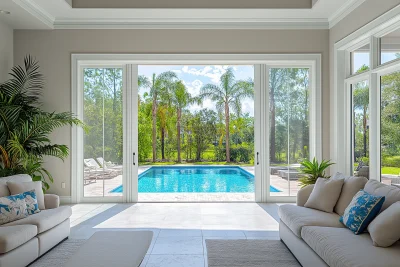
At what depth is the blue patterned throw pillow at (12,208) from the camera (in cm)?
347

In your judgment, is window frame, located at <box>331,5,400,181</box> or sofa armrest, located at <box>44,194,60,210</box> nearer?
sofa armrest, located at <box>44,194,60,210</box>

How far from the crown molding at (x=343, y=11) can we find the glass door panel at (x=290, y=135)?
0.97 m

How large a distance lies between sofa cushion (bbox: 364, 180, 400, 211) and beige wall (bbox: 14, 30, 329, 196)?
3576mm

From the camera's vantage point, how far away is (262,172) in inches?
255

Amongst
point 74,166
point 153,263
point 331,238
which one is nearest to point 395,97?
point 331,238

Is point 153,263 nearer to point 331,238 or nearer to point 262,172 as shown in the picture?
point 331,238

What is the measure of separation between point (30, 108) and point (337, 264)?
5.18 meters

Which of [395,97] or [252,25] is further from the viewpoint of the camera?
[252,25]

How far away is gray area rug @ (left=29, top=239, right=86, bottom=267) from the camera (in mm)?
3412

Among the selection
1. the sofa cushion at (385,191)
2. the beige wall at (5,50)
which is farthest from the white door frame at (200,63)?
the sofa cushion at (385,191)

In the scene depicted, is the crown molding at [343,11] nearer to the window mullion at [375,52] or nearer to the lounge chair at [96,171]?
the window mullion at [375,52]

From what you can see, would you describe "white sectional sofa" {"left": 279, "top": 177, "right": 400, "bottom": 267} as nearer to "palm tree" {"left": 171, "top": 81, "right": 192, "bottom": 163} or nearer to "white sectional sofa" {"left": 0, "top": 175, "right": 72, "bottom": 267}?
"white sectional sofa" {"left": 0, "top": 175, "right": 72, "bottom": 267}

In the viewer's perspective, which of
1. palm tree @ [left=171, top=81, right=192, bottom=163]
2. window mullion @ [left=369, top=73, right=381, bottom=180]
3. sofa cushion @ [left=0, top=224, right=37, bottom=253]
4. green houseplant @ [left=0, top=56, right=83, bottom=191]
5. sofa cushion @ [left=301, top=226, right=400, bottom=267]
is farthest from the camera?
palm tree @ [left=171, top=81, right=192, bottom=163]

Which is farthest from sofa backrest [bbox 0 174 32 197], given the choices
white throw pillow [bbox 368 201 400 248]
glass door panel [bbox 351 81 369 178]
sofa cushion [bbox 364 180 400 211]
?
glass door panel [bbox 351 81 369 178]
